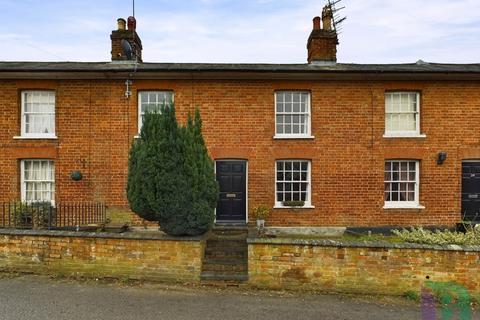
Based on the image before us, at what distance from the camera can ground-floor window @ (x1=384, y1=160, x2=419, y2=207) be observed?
1183cm

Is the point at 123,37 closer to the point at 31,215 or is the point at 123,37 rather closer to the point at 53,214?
the point at 53,214

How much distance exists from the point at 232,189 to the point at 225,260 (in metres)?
4.19

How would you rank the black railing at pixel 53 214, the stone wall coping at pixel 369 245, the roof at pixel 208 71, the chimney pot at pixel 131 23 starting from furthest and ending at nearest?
the chimney pot at pixel 131 23, the roof at pixel 208 71, the black railing at pixel 53 214, the stone wall coping at pixel 369 245

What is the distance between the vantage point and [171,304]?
5988 millimetres

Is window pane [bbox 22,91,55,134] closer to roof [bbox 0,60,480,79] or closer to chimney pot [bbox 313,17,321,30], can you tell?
roof [bbox 0,60,480,79]

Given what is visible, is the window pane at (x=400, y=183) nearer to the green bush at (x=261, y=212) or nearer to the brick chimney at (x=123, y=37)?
the green bush at (x=261, y=212)

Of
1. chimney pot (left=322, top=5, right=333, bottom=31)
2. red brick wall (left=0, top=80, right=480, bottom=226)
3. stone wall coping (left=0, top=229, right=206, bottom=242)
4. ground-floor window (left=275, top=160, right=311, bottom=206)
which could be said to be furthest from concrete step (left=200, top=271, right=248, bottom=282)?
chimney pot (left=322, top=5, right=333, bottom=31)

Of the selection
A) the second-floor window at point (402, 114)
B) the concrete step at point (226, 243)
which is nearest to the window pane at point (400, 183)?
the second-floor window at point (402, 114)

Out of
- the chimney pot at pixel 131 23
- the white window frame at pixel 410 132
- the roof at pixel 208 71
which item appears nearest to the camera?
the roof at pixel 208 71

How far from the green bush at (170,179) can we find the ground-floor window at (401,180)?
7.29 metres

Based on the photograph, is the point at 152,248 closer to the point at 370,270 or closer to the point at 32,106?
the point at 370,270

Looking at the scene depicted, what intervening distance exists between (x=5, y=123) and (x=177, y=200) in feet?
27.3

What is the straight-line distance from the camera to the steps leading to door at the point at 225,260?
23.4ft

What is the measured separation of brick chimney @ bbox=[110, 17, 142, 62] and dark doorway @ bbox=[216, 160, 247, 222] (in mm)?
5460
